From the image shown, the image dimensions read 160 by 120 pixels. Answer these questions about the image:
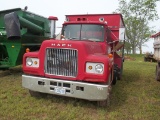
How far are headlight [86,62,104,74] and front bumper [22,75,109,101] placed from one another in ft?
0.99

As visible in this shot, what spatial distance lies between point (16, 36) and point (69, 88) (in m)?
3.78

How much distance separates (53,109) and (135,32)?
123ft

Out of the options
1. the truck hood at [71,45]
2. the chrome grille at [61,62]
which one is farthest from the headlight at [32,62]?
the truck hood at [71,45]

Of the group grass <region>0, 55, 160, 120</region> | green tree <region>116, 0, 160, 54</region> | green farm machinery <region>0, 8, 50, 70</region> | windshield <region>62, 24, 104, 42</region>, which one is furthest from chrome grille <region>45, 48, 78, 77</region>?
green tree <region>116, 0, 160, 54</region>

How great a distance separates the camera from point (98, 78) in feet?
14.3

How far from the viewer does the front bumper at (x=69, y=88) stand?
432cm

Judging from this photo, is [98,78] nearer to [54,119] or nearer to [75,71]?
[75,71]

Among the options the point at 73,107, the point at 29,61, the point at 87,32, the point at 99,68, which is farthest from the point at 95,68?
the point at 29,61

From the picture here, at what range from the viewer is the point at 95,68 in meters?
4.41

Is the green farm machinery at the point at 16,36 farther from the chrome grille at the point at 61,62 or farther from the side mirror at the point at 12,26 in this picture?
the chrome grille at the point at 61,62

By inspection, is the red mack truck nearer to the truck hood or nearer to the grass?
the truck hood

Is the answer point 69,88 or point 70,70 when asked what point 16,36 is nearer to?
point 70,70

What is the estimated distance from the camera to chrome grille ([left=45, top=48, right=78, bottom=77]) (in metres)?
4.54

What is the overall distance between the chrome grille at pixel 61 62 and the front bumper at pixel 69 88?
0.22 meters
